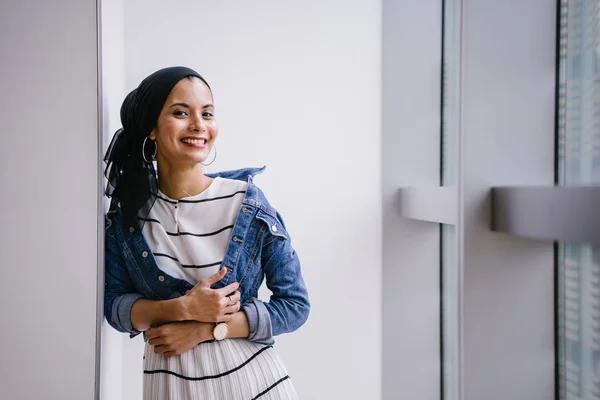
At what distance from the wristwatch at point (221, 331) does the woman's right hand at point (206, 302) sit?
14mm

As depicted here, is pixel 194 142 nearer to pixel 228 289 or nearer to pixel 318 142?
pixel 228 289

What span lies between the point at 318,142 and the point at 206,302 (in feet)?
2.79

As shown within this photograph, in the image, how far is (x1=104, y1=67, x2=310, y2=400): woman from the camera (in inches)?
45.2

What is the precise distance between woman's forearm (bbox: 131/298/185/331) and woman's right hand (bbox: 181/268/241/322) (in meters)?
0.02

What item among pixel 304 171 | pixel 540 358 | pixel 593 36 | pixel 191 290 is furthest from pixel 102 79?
pixel 540 358

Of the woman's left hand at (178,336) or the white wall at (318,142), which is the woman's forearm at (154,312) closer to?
the woman's left hand at (178,336)

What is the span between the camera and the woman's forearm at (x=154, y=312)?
1136mm

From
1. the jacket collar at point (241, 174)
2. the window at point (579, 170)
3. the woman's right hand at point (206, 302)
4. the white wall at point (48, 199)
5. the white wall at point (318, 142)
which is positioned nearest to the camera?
the window at point (579, 170)

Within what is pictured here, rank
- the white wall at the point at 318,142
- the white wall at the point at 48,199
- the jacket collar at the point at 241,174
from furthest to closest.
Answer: the white wall at the point at 318,142
the jacket collar at the point at 241,174
the white wall at the point at 48,199

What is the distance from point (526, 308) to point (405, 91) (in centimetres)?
96

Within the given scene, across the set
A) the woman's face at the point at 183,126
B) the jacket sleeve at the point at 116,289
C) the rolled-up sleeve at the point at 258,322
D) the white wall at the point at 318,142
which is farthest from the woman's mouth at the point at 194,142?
the white wall at the point at 318,142

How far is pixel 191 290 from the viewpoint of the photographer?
1149mm

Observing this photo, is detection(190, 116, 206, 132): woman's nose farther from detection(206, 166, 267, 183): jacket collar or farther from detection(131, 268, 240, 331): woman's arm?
detection(131, 268, 240, 331): woman's arm

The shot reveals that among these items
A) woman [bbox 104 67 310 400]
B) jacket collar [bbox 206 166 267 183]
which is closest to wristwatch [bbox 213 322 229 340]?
woman [bbox 104 67 310 400]
